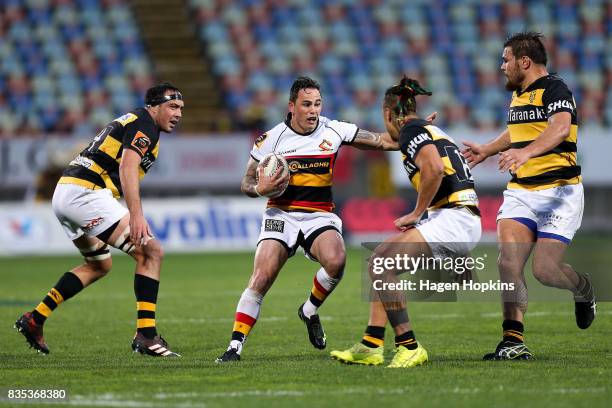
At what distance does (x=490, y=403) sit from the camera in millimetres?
6254

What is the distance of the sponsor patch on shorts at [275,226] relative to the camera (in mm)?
8914

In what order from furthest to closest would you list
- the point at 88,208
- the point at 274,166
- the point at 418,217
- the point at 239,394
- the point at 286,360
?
the point at 88,208, the point at 274,166, the point at 286,360, the point at 418,217, the point at 239,394

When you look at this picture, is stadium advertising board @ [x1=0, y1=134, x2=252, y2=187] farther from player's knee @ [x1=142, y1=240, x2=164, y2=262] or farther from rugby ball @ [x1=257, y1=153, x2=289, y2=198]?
rugby ball @ [x1=257, y1=153, x2=289, y2=198]

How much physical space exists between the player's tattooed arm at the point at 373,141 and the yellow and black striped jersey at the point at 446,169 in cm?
96

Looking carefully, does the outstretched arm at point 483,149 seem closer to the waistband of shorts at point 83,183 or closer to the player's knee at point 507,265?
the player's knee at point 507,265

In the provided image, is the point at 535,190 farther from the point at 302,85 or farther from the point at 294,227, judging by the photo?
the point at 302,85

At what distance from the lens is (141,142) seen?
915 centimetres

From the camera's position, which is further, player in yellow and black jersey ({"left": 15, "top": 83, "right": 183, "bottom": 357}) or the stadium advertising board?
the stadium advertising board

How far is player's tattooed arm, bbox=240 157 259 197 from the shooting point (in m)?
8.88

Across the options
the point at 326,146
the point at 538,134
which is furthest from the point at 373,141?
the point at 538,134

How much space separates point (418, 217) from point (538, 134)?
4.78ft

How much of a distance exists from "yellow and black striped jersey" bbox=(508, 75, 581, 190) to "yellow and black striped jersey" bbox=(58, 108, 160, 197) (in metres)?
2.99

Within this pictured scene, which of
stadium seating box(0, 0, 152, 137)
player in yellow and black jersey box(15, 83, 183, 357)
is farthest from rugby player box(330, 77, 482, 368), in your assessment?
stadium seating box(0, 0, 152, 137)

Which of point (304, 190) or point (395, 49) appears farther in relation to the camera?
point (395, 49)
